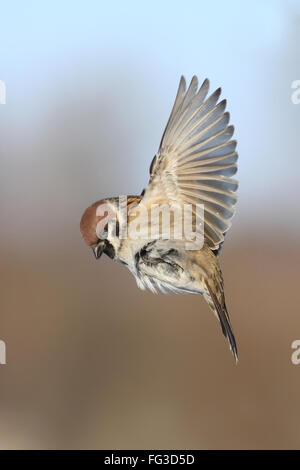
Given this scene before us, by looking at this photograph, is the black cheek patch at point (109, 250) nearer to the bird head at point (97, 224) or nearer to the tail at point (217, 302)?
the bird head at point (97, 224)

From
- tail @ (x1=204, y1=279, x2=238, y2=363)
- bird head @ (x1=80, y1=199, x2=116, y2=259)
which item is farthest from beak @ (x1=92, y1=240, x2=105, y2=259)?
tail @ (x1=204, y1=279, x2=238, y2=363)

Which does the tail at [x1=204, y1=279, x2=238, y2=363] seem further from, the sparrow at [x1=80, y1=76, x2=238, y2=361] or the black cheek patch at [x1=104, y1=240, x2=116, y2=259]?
the black cheek patch at [x1=104, y1=240, x2=116, y2=259]

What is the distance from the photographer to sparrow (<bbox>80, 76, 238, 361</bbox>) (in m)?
0.62

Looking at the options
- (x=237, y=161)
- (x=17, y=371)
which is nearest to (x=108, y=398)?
(x=17, y=371)

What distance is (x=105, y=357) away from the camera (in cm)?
159

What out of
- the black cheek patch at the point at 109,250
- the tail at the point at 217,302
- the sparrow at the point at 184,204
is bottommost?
the tail at the point at 217,302

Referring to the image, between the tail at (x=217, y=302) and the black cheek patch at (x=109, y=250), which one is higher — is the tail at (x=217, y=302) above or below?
below

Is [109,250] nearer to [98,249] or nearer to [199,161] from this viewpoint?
[98,249]

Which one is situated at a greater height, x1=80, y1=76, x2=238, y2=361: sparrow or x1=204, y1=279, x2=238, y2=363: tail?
x1=80, y1=76, x2=238, y2=361: sparrow

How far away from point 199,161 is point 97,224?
0.53ft

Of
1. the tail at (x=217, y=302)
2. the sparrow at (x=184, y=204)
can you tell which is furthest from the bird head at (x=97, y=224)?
the tail at (x=217, y=302)

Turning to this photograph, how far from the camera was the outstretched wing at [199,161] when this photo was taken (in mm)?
637

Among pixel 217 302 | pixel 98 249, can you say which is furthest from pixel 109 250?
pixel 217 302

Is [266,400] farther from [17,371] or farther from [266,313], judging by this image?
[17,371]
